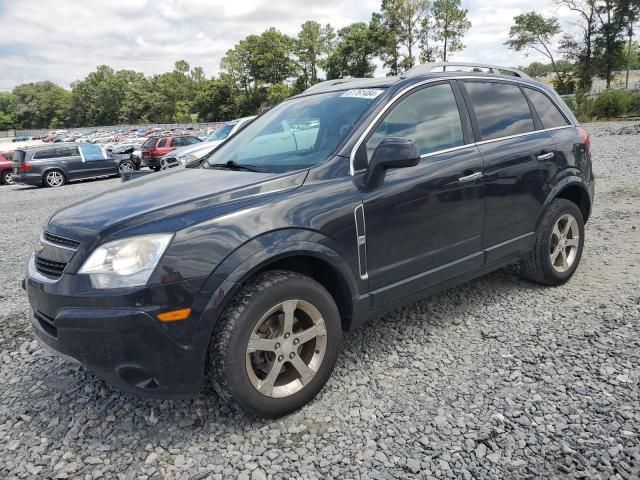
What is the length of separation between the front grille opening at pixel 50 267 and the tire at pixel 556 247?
137 inches

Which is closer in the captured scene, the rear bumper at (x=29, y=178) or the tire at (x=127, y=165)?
the rear bumper at (x=29, y=178)

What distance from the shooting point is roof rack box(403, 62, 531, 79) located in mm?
3527

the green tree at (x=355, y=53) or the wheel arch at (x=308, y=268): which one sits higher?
the green tree at (x=355, y=53)

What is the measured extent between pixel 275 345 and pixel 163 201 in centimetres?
97

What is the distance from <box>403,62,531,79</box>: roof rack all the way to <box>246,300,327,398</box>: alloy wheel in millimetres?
1897

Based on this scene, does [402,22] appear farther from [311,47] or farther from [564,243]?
[564,243]

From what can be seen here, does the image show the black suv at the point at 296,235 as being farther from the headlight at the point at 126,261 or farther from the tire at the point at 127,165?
the tire at the point at 127,165

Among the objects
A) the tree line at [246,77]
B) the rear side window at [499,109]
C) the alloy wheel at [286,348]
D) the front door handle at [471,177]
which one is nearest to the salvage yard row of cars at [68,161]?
the rear side window at [499,109]

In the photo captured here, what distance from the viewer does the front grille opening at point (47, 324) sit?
2.48 metres

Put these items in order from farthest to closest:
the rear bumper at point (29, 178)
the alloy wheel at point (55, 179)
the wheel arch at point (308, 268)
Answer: the alloy wheel at point (55, 179) < the rear bumper at point (29, 178) < the wheel arch at point (308, 268)

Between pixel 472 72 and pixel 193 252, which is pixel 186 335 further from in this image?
pixel 472 72

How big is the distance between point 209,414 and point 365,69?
7114cm

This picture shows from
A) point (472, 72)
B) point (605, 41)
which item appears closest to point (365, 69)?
point (605, 41)

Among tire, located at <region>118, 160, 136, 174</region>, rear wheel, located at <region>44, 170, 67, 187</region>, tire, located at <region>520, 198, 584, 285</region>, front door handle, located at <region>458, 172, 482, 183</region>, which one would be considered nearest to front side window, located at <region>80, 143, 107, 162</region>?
rear wheel, located at <region>44, 170, 67, 187</region>
